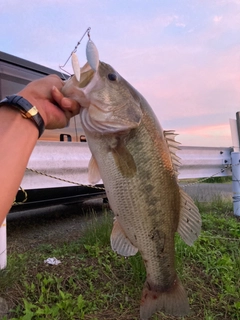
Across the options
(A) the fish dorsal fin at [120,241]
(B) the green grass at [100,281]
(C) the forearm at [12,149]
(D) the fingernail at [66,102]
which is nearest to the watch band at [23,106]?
(C) the forearm at [12,149]

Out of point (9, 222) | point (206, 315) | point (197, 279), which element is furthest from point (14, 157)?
point (9, 222)

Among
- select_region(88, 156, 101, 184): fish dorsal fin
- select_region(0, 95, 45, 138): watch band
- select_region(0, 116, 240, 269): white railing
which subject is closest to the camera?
select_region(0, 95, 45, 138): watch band

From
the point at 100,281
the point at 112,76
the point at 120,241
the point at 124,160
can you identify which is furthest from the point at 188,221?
the point at 100,281

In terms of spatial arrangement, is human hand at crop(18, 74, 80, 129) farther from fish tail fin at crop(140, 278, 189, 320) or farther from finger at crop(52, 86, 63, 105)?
fish tail fin at crop(140, 278, 189, 320)

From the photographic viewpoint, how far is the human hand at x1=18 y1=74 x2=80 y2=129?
183cm

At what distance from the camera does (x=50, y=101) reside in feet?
6.25

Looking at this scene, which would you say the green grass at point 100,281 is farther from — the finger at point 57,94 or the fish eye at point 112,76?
the fish eye at point 112,76

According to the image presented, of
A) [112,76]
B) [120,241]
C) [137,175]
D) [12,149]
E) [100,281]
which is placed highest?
[112,76]

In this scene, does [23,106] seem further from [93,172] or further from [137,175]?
[137,175]

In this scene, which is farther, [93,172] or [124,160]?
[93,172]

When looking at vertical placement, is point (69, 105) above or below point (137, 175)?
above

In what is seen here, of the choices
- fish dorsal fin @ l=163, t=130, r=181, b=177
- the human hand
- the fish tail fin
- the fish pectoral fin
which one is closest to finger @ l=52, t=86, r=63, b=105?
the human hand

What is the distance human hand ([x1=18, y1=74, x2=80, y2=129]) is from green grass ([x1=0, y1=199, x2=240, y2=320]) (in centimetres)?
140

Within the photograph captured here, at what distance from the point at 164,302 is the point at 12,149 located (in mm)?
1269
